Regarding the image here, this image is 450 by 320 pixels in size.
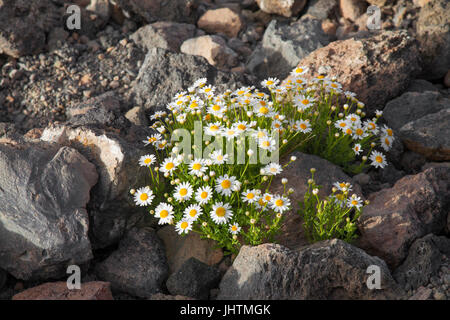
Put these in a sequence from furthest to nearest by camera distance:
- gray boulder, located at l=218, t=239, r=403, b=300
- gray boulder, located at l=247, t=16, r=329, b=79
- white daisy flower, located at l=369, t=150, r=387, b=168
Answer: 1. gray boulder, located at l=247, t=16, r=329, b=79
2. white daisy flower, located at l=369, t=150, r=387, b=168
3. gray boulder, located at l=218, t=239, r=403, b=300

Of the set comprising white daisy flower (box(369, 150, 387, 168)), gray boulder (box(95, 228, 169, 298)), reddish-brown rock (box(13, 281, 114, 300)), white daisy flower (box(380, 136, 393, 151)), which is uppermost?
white daisy flower (box(380, 136, 393, 151))

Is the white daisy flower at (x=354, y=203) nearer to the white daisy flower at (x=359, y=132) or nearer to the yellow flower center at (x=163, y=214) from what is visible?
the white daisy flower at (x=359, y=132)

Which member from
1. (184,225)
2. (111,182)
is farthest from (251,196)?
(111,182)

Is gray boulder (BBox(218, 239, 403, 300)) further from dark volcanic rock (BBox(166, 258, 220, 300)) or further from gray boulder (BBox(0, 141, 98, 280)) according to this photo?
gray boulder (BBox(0, 141, 98, 280))

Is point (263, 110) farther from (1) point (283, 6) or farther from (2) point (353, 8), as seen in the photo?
(2) point (353, 8)

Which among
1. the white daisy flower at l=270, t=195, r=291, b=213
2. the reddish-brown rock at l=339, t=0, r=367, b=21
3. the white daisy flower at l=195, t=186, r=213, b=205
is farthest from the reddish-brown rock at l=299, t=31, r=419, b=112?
the white daisy flower at l=195, t=186, r=213, b=205

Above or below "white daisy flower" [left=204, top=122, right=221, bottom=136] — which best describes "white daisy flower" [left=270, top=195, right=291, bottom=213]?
below

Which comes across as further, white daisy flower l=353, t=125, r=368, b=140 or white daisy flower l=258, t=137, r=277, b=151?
white daisy flower l=353, t=125, r=368, b=140

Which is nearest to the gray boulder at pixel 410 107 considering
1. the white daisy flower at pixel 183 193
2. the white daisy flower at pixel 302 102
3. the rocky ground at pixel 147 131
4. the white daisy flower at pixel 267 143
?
the rocky ground at pixel 147 131

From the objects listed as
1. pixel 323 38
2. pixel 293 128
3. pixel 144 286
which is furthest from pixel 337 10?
pixel 144 286
